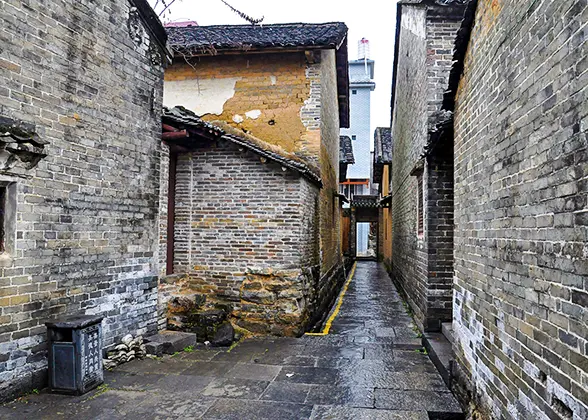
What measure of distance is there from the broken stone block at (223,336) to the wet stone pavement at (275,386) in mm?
213

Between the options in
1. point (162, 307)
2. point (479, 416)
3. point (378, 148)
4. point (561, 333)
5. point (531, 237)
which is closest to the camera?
point (561, 333)

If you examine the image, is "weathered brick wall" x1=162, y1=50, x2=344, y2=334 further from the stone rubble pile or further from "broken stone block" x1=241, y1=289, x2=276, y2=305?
the stone rubble pile

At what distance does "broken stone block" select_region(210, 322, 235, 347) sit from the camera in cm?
698

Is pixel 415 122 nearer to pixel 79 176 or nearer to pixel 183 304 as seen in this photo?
pixel 183 304

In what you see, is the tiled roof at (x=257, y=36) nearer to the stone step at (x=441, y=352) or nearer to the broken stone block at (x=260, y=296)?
the broken stone block at (x=260, y=296)

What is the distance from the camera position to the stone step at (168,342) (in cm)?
629

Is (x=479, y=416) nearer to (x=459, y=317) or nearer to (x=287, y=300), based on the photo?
(x=459, y=317)

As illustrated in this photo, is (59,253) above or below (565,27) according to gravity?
below

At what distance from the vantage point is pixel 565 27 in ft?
8.45

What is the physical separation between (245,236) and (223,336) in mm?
1809

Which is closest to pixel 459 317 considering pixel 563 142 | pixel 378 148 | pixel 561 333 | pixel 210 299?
pixel 561 333

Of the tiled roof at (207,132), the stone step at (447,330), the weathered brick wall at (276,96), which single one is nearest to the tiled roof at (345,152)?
the weathered brick wall at (276,96)

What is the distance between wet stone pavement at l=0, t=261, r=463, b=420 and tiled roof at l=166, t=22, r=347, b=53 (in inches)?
237

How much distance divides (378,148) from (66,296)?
21347mm
